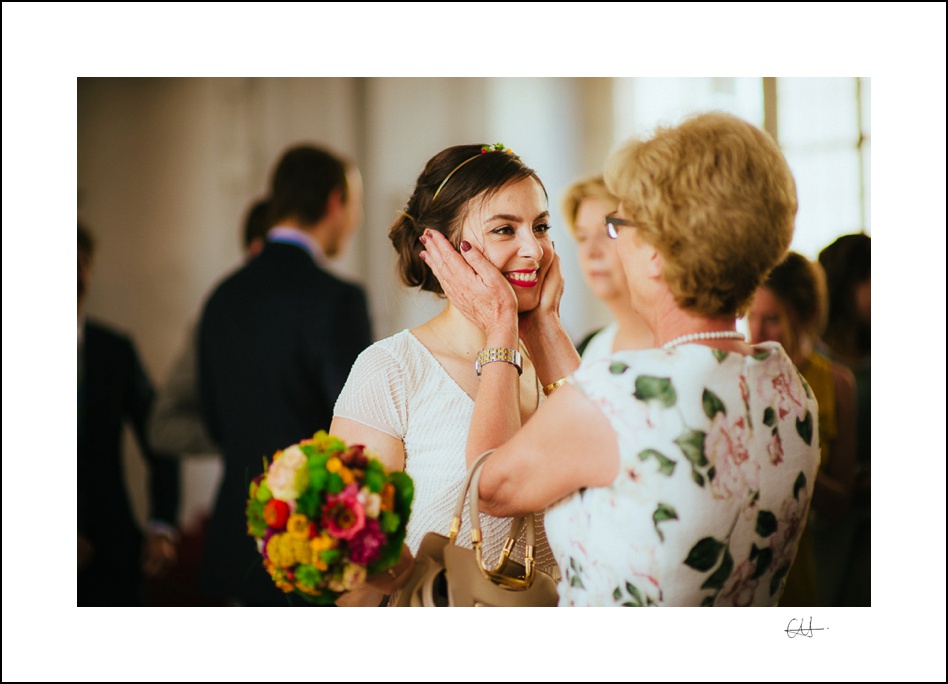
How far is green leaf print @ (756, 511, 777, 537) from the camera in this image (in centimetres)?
199

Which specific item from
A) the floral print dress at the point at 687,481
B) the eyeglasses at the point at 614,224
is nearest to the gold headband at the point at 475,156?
the eyeglasses at the point at 614,224

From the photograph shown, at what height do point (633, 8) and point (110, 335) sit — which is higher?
point (633, 8)

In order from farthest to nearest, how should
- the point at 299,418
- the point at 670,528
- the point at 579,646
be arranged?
the point at 299,418 → the point at 579,646 → the point at 670,528

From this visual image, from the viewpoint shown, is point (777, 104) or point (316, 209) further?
point (316, 209)

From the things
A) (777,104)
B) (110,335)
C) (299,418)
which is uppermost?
(777,104)

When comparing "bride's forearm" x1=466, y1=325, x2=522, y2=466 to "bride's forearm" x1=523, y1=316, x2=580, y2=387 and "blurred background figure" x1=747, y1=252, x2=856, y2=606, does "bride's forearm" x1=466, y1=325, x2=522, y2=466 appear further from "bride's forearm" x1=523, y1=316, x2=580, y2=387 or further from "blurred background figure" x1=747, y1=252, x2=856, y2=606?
"blurred background figure" x1=747, y1=252, x2=856, y2=606

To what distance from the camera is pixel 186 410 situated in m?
2.72

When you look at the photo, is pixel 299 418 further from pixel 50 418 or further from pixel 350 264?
pixel 50 418

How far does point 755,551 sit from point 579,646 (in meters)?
0.55

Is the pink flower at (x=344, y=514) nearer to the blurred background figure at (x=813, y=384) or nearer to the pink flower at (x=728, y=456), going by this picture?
the pink flower at (x=728, y=456)

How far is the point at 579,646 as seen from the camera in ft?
7.61

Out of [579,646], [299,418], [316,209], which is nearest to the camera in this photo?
[579,646]

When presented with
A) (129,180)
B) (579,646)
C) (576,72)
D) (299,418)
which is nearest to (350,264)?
(299,418)
